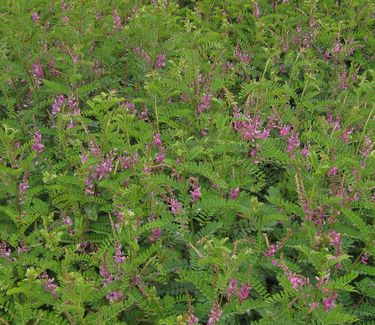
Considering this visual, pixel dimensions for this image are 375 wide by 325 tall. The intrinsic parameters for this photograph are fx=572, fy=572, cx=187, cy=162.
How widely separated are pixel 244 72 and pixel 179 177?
1521 mm

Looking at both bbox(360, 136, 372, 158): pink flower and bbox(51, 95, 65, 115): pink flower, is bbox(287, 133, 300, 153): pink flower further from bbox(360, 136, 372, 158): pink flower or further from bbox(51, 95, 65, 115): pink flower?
bbox(51, 95, 65, 115): pink flower

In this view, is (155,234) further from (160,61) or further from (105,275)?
(160,61)

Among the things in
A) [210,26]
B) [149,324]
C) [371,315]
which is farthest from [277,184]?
[210,26]

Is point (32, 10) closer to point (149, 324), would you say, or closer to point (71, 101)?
point (71, 101)

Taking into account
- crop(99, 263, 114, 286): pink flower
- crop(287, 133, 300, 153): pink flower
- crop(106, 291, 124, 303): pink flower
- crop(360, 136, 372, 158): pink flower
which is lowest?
crop(106, 291, 124, 303): pink flower

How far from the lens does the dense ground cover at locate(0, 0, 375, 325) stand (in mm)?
2299

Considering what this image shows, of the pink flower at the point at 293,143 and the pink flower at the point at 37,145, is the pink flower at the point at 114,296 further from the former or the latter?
the pink flower at the point at 293,143

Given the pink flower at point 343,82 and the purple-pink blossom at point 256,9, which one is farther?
the purple-pink blossom at point 256,9

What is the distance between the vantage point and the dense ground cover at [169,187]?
230cm

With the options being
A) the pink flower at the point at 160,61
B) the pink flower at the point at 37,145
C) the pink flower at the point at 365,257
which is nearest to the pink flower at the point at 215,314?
the pink flower at the point at 365,257

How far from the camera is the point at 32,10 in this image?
4.17m

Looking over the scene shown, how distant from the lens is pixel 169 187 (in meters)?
2.71

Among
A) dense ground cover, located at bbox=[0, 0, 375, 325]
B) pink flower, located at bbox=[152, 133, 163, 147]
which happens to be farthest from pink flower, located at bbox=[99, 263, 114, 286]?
pink flower, located at bbox=[152, 133, 163, 147]

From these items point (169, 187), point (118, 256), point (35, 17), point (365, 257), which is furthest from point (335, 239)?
point (35, 17)
